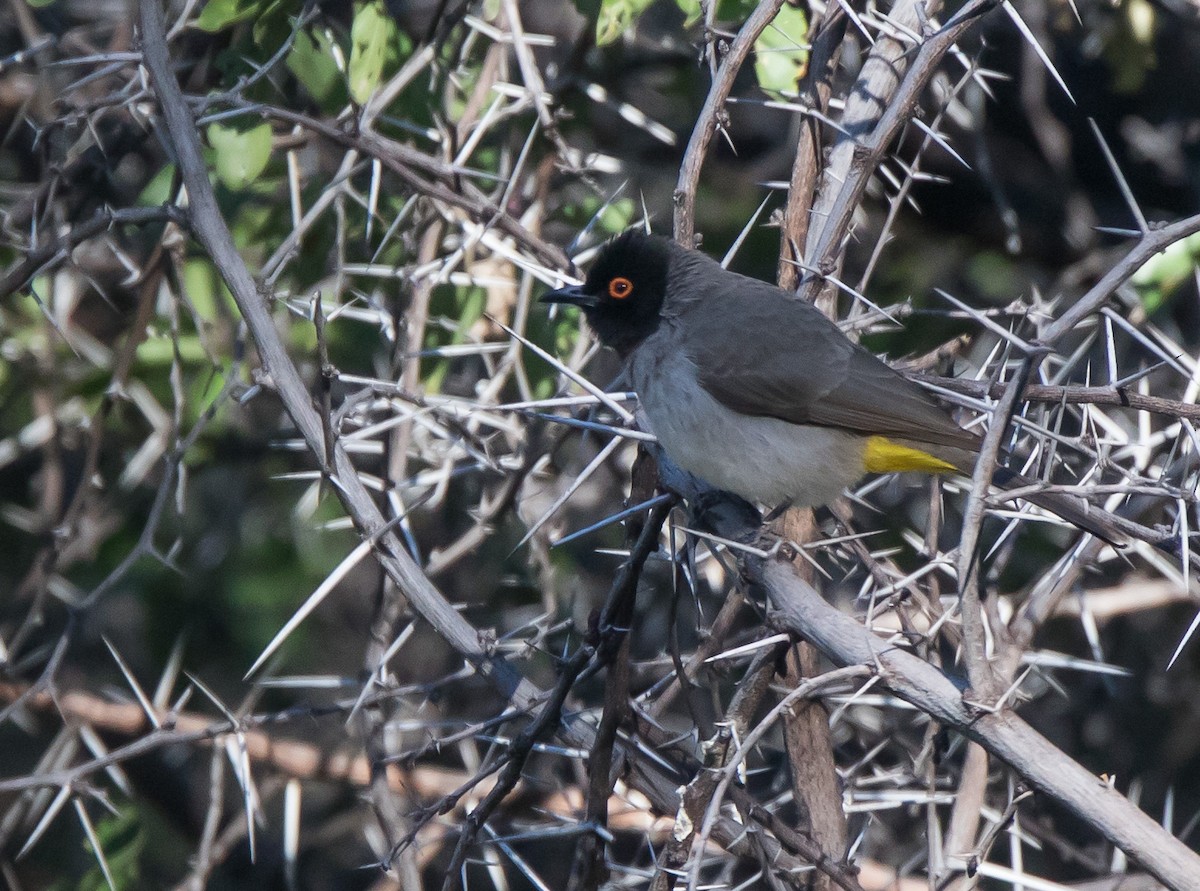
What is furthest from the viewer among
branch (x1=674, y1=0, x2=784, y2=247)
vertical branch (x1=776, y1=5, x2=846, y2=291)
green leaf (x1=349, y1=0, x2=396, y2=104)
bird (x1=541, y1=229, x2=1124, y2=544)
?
bird (x1=541, y1=229, x2=1124, y2=544)

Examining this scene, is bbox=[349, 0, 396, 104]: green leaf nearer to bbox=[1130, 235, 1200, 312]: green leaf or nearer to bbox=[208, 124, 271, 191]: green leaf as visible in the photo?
bbox=[208, 124, 271, 191]: green leaf

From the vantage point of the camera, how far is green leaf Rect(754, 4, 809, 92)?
11.2ft

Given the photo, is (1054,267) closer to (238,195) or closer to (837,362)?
(837,362)

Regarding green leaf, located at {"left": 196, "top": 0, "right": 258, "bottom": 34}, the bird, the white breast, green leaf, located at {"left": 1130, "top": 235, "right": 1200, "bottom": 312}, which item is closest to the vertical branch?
the bird

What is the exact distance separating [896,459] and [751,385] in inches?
20.5

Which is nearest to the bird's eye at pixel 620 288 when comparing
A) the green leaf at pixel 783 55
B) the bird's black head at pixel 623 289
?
the bird's black head at pixel 623 289

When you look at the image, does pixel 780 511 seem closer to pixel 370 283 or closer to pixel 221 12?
pixel 370 283

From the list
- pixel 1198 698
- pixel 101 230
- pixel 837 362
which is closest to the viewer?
pixel 101 230

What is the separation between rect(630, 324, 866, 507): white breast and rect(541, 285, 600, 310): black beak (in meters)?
0.30

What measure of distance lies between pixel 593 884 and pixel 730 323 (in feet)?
6.63

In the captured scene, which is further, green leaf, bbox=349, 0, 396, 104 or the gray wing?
the gray wing

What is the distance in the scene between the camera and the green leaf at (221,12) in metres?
3.47

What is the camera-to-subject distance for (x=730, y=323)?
392 centimetres

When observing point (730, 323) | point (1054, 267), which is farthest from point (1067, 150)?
point (730, 323)
